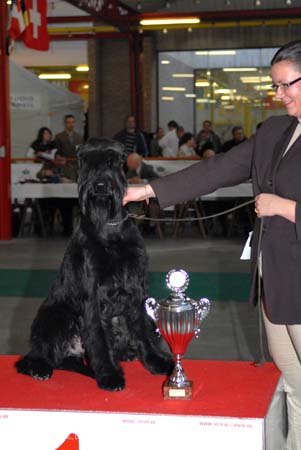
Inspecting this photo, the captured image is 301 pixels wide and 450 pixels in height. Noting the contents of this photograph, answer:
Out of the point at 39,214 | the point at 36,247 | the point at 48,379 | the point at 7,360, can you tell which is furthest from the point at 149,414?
the point at 39,214

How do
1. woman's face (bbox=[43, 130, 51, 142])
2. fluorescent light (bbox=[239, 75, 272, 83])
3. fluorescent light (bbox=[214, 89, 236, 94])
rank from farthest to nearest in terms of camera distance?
fluorescent light (bbox=[214, 89, 236, 94]) → fluorescent light (bbox=[239, 75, 272, 83]) → woman's face (bbox=[43, 130, 51, 142])

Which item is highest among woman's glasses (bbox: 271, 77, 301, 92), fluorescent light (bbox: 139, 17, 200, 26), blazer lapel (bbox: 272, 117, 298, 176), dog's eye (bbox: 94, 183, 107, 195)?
fluorescent light (bbox: 139, 17, 200, 26)

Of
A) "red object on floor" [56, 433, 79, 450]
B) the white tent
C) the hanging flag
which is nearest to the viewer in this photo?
"red object on floor" [56, 433, 79, 450]

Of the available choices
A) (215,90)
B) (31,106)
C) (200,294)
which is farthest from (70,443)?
(215,90)

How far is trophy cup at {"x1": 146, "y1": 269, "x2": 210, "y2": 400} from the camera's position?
2506mm

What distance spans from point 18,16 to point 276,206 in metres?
8.07

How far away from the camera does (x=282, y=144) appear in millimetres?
2535

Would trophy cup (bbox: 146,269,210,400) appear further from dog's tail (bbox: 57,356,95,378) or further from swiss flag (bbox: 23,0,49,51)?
swiss flag (bbox: 23,0,49,51)

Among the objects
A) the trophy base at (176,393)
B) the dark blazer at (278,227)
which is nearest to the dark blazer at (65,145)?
the dark blazer at (278,227)

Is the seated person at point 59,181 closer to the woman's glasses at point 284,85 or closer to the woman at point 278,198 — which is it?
the woman at point 278,198

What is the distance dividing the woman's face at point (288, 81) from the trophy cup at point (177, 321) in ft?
1.99

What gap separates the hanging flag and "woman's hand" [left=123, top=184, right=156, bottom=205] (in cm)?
751

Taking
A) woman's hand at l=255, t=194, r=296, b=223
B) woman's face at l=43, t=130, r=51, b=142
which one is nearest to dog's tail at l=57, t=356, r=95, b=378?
woman's hand at l=255, t=194, r=296, b=223

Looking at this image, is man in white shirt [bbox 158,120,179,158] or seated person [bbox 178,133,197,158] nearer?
seated person [bbox 178,133,197,158]
